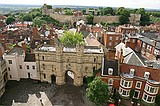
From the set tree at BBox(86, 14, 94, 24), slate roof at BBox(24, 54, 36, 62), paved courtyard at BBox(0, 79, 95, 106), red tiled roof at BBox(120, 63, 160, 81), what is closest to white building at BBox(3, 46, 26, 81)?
slate roof at BBox(24, 54, 36, 62)

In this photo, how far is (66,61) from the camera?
42.8 m

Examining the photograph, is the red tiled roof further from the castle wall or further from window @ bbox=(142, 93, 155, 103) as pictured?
the castle wall

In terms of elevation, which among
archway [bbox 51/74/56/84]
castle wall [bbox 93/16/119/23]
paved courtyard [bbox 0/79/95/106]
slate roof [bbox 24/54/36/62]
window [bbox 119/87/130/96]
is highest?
castle wall [bbox 93/16/119/23]

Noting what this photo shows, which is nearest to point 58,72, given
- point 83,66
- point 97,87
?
point 83,66

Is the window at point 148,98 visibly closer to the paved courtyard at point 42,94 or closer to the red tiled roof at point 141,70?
the red tiled roof at point 141,70

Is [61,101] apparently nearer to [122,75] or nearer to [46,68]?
[46,68]

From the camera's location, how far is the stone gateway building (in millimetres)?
41750

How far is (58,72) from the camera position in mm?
44000

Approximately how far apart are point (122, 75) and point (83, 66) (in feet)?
36.3

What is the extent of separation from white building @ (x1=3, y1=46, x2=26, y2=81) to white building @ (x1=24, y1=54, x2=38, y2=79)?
1180 mm

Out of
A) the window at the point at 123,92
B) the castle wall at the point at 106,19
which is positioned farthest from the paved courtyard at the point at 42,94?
the castle wall at the point at 106,19

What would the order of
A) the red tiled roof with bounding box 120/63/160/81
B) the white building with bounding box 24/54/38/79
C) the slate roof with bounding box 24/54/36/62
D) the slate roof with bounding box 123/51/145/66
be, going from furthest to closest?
1. the slate roof with bounding box 24/54/36/62
2. the white building with bounding box 24/54/38/79
3. the slate roof with bounding box 123/51/145/66
4. the red tiled roof with bounding box 120/63/160/81

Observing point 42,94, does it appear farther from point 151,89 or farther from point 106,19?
point 106,19

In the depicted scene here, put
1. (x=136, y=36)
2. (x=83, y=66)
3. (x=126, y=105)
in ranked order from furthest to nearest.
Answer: (x=136, y=36) → (x=83, y=66) → (x=126, y=105)
